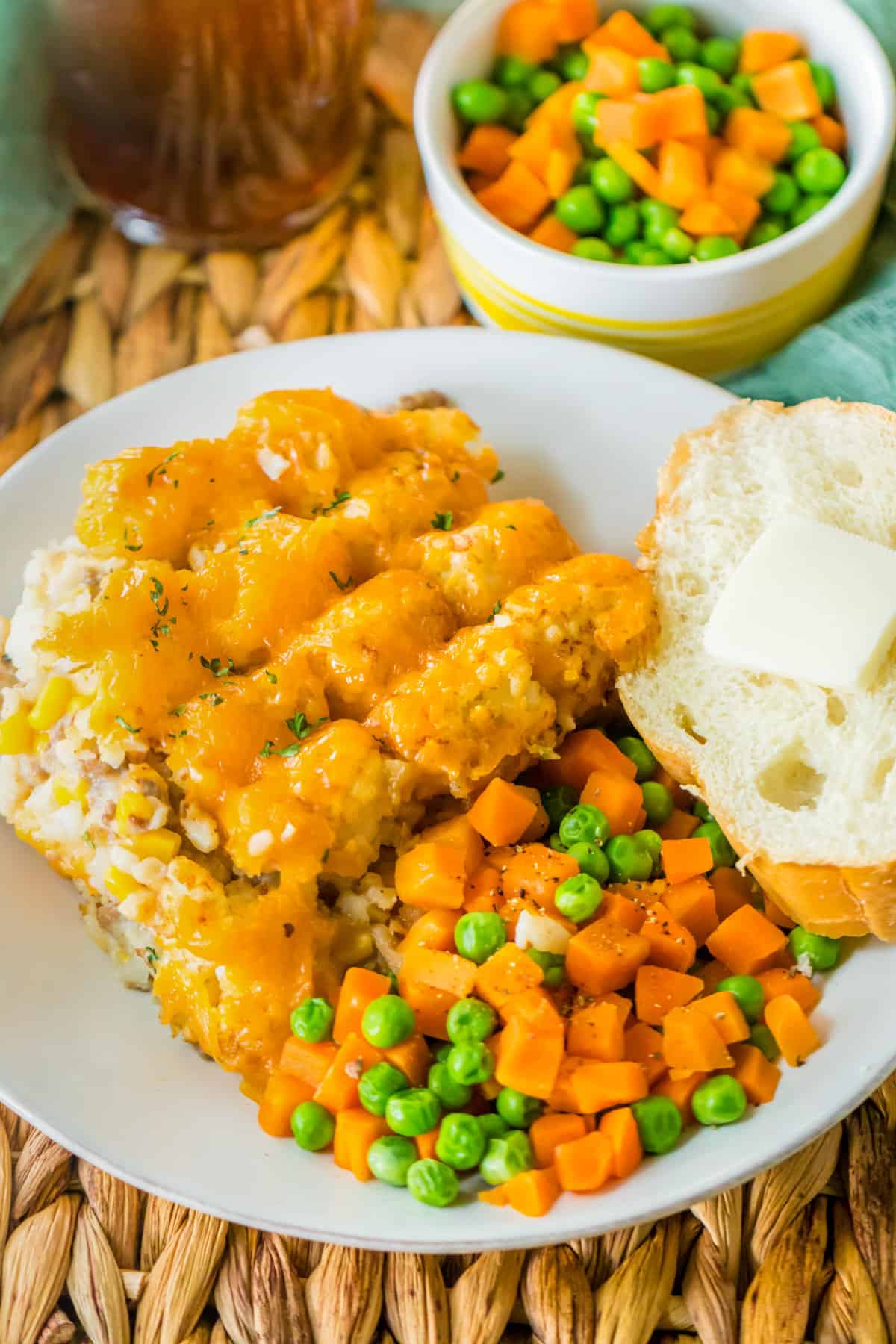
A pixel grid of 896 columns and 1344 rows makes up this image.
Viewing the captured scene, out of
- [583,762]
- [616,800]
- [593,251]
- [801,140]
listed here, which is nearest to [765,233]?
[801,140]

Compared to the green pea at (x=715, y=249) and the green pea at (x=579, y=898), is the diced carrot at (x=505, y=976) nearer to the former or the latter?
the green pea at (x=579, y=898)

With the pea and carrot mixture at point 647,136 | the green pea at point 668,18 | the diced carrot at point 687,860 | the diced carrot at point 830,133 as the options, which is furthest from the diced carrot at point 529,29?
the diced carrot at point 687,860

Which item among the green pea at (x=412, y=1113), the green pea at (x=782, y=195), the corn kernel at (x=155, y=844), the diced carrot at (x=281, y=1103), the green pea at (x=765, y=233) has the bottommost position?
the diced carrot at (x=281, y=1103)

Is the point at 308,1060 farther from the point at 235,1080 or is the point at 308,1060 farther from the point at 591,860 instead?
the point at 591,860

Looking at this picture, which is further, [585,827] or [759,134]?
[759,134]

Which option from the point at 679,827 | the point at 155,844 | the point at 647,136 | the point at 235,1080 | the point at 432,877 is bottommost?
the point at 235,1080

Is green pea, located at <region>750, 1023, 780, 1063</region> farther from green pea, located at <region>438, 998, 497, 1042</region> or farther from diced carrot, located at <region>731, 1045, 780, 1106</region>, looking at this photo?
green pea, located at <region>438, 998, 497, 1042</region>

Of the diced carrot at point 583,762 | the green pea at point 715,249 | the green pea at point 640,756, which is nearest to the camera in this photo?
the diced carrot at point 583,762
